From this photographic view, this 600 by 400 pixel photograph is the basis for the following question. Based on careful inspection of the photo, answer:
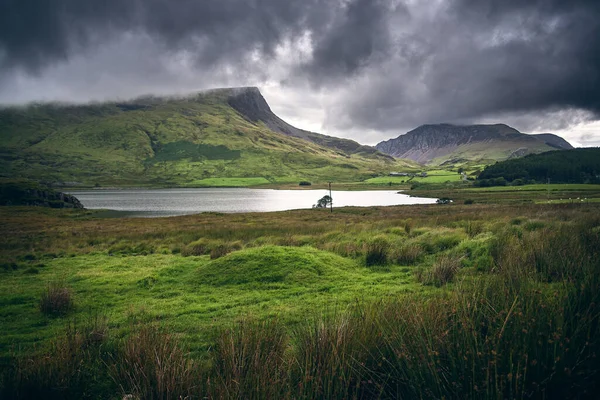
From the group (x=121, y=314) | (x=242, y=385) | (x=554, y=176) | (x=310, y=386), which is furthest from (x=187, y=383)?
(x=554, y=176)

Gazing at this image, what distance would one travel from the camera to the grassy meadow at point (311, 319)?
3.14m

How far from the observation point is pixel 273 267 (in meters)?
12.5

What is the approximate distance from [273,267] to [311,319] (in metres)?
5.30

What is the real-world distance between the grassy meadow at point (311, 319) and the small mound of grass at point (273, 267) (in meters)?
0.07

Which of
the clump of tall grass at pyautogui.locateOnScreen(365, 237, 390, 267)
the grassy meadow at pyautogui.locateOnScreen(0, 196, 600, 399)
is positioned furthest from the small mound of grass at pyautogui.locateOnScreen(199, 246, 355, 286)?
the clump of tall grass at pyautogui.locateOnScreen(365, 237, 390, 267)

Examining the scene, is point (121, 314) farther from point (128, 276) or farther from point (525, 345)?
point (525, 345)

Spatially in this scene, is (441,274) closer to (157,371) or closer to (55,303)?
(157,371)

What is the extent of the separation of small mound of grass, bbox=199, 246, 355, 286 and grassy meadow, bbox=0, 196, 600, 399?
0.23ft

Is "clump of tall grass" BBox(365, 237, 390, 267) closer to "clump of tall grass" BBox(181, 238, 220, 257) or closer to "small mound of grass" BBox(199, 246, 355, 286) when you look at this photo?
"small mound of grass" BBox(199, 246, 355, 286)

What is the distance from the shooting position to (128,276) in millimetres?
14109

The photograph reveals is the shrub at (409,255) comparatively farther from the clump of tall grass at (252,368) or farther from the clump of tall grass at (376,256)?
the clump of tall grass at (252,368)

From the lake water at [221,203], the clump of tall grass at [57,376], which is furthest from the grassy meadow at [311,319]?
the lake water at [221,203]

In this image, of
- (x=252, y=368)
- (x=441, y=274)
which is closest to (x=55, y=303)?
(x=252, y=368)

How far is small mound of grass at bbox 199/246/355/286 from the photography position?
11.9m
